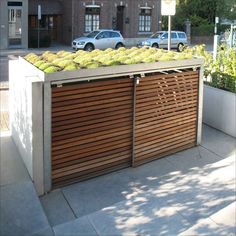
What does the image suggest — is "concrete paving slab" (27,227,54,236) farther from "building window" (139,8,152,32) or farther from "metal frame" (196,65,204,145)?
"building window" (139,8,152,32)

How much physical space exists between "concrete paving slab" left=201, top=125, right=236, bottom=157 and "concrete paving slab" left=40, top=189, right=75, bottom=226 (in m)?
3.41

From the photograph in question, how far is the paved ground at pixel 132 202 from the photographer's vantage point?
5.89 m

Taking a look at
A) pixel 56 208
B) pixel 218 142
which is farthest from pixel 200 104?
pixel 56 208

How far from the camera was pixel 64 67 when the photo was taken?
717cm

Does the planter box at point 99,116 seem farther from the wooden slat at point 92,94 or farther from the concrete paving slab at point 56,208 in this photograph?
the concrete paving slab at point 56,208

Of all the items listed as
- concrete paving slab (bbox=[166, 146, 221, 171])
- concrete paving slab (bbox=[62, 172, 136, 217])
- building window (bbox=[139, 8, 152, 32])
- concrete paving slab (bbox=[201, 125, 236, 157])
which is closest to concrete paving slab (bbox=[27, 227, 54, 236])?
concrete paving slab (bbox=[62, 172, 136, 217])

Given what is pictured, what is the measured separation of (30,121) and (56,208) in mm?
1348

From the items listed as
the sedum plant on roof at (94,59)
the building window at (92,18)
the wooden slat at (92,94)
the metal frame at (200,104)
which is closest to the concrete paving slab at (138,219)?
the wooden slat at (92,94)

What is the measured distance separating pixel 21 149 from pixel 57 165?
0.98m

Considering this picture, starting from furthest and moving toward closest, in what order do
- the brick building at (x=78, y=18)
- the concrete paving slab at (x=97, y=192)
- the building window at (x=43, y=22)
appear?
the building window at (x=43, y=22), the brick building at (x=78, y=18), the concrete paving slab at (x=97, y=192)

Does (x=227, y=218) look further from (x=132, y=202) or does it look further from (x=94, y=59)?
(x=94, y=59)

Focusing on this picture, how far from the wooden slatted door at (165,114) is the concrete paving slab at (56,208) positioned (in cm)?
171

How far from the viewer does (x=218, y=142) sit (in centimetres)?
921

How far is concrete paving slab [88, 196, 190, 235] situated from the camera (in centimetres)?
587
